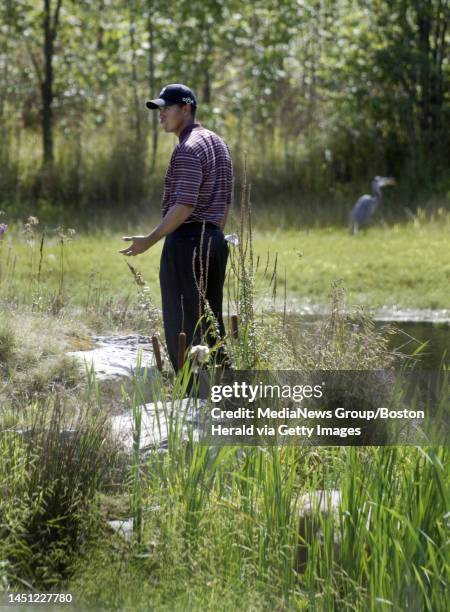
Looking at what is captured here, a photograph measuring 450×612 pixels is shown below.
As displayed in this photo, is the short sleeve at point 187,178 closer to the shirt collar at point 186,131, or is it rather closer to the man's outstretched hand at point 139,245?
the shirt collar at point 186,131

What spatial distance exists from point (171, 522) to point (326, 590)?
660 millimetres

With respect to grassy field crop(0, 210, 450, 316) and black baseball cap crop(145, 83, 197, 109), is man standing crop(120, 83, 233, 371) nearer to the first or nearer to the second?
black baseball cap crop(145, 83, 197, 109)

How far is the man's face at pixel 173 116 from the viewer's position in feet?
20.0

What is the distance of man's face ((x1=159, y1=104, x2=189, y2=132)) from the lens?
6.08 m

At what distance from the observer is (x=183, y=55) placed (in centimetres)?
1931

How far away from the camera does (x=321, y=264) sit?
13242 mm

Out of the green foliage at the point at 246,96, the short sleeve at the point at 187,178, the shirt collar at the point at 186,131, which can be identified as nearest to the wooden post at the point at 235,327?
the short sleeve at the point at 187,178

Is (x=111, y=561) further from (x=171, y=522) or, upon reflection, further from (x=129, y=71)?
(x=129, y=71)

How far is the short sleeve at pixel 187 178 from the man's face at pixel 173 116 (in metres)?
0.19

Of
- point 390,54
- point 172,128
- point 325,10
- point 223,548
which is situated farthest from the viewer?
point 325,10

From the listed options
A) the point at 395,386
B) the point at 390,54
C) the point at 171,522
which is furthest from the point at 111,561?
the point at 390,54

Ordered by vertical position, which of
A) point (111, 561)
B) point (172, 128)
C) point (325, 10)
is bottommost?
point (111, 561)

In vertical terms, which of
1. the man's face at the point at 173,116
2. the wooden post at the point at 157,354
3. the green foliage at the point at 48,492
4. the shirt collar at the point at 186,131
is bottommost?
the green foliage at the point at 48,492

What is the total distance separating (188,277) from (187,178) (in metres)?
0.55
